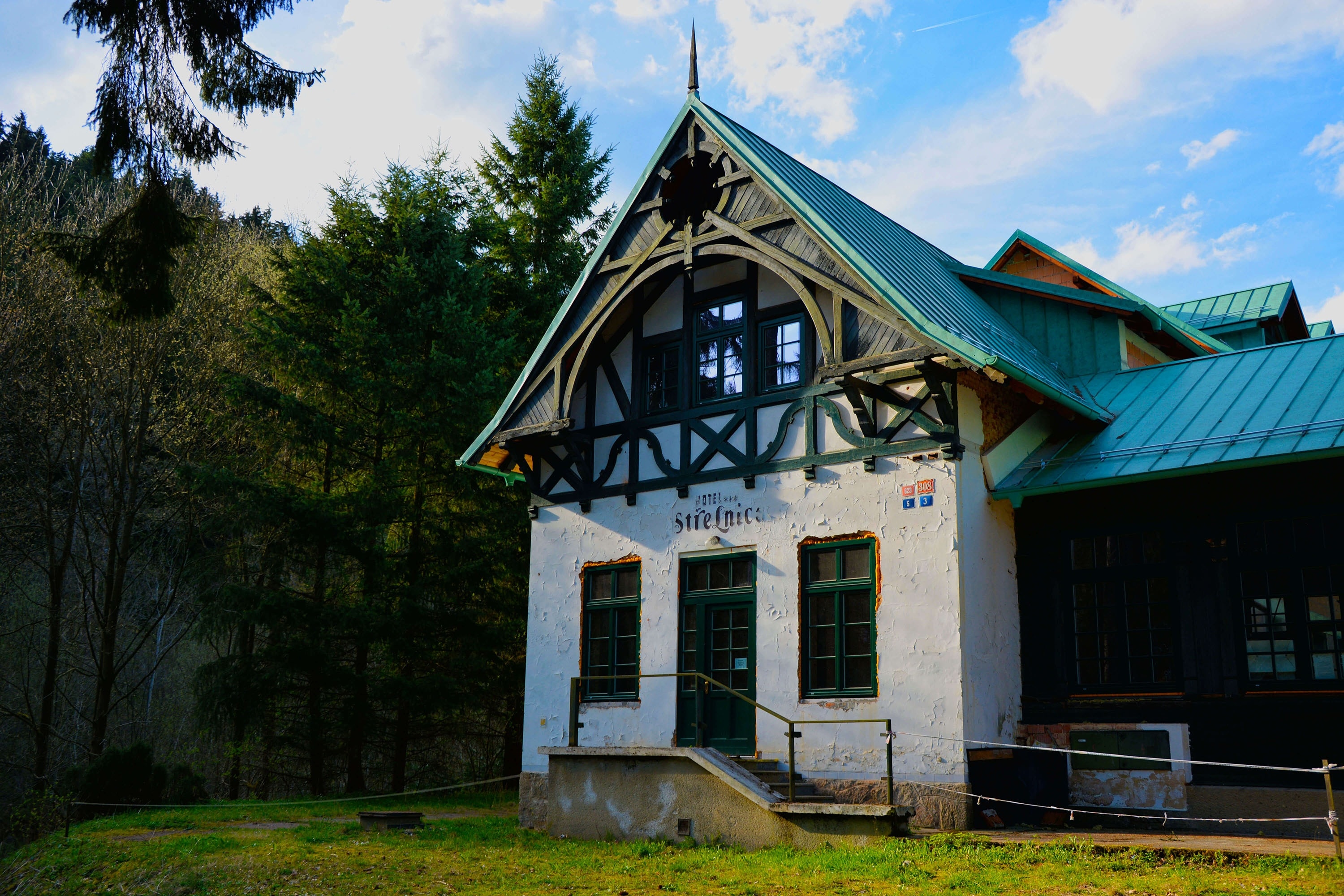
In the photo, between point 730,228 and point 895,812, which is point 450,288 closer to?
point 730,228

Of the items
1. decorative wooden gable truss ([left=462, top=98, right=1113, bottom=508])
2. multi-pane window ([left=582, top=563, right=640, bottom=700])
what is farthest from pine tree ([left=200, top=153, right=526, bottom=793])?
multi-pane window ([left=582, top=563, right=640, bottom=700])

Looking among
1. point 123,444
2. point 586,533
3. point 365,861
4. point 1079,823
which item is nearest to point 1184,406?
point 1079,823

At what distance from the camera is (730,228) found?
13883mm

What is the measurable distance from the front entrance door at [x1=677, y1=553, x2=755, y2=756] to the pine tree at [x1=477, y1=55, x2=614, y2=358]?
12.1 meters

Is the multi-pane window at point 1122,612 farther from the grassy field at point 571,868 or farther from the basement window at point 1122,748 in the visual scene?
the grassy field at point 571,868

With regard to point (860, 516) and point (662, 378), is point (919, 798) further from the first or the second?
point (662, 378)

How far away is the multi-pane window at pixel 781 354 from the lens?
1394cm

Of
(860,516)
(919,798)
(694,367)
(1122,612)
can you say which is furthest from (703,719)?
(1122,612)

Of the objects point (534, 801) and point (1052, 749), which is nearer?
point (1052, 749)

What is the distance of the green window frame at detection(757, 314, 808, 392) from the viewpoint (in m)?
13.9

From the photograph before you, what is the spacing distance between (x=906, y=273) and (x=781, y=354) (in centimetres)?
188

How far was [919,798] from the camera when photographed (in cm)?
1157

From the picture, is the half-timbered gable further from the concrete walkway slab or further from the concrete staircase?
the concrete walkway slab

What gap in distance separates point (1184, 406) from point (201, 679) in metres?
17.5
